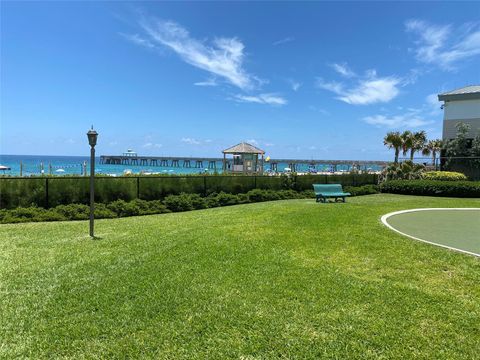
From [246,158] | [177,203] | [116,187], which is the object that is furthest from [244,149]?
[116,187]

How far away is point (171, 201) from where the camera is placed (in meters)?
14.4

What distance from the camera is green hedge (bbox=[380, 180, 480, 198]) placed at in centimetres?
1861

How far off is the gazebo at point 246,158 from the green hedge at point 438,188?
12760 millimetres

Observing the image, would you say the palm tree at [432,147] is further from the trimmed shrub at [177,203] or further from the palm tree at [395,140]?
the trimmed shrub at [177,203]

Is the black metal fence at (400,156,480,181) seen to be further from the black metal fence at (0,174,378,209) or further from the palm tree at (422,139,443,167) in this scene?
the palm tree at (422,139,443,167)

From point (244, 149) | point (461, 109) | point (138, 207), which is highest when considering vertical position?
point (461, 109)

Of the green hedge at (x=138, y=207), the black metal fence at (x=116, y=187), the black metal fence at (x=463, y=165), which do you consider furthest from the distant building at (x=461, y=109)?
the green hedge at (x=138, y=207)

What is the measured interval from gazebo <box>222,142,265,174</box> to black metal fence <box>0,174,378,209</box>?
11033mm

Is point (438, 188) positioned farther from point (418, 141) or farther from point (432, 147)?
point (432, 147)

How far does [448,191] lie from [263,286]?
1791 centimetres

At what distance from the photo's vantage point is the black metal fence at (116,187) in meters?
12.3

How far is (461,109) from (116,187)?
25543 millimetres

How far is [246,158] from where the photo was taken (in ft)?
105

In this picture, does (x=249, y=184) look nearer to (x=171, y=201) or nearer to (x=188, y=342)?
(x=171, y=201)
